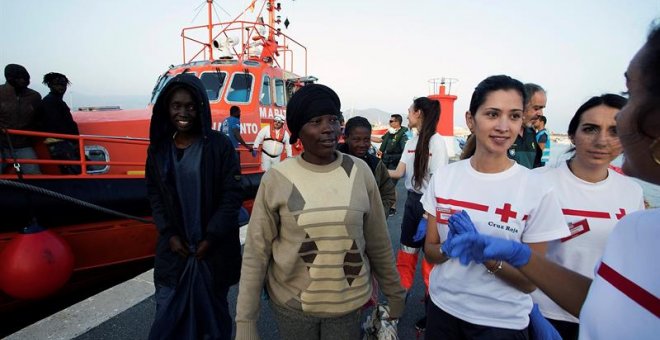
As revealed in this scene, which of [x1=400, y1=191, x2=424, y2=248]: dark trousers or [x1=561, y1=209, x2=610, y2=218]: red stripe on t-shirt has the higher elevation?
[x1=561, y1=209, x2=610, y2=218]: red stripe on t-shirt

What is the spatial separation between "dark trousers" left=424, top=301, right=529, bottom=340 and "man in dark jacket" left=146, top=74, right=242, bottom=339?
1292 millimetres

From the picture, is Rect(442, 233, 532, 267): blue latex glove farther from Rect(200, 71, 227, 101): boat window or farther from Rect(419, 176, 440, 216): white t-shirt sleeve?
Rect(200, 71, 227, 101): boat window

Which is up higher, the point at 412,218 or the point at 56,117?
the point at 56,117

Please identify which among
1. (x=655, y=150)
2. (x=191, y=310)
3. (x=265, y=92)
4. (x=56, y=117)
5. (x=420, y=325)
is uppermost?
(x=265, y=92)

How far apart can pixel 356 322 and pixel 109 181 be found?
138 inches

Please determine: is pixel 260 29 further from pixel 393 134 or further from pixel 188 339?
pixel 188 339

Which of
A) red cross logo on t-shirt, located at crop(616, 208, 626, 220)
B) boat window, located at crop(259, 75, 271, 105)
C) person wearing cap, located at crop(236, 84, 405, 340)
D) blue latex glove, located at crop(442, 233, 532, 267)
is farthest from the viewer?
boat window, located at crop(259, 75, 271, 105)

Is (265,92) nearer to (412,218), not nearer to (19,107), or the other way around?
(19,107)

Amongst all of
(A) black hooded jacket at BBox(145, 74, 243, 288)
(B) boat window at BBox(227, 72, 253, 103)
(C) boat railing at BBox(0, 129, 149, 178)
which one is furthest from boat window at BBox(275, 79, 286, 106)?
(A) black hooded jacket at BBox(145, 74, 243, 288)

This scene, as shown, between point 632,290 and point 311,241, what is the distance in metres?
1.12

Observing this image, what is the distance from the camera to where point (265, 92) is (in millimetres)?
6762

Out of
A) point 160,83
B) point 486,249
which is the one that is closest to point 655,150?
→ point 486,249

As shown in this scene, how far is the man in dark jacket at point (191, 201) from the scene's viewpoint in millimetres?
2078

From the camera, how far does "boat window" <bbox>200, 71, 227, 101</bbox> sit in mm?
6463
